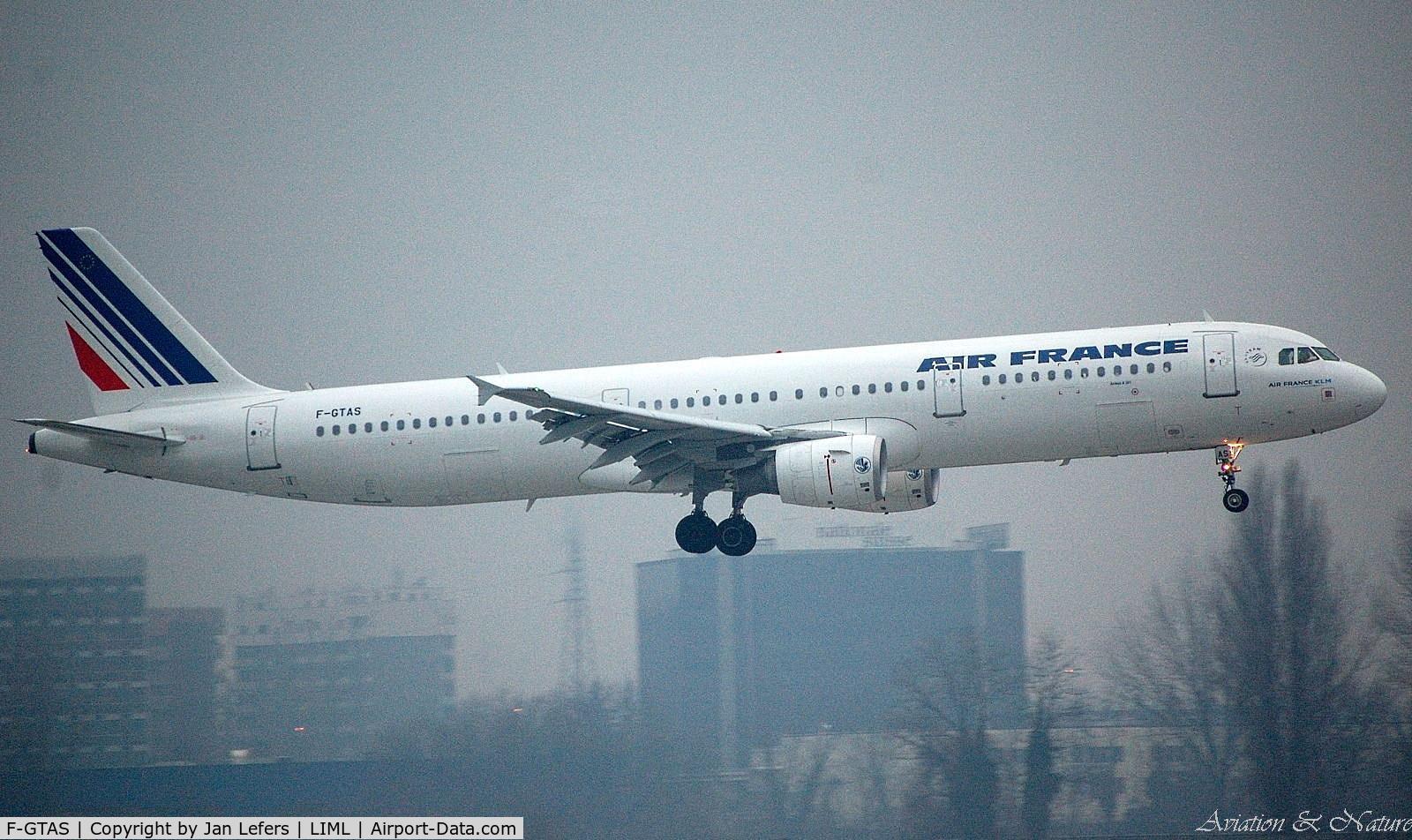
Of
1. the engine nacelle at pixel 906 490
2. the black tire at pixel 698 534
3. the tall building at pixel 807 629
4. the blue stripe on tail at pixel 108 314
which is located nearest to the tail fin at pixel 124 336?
the blue stripe on tail at pixel 108 314

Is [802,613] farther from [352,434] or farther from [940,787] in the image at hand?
[352,434]

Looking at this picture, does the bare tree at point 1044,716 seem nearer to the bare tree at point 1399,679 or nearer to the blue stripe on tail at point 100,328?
the bare tree at point 1399,679

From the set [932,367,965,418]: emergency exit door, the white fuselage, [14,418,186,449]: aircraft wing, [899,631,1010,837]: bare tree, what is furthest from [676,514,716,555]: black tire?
[899,631,1010,837]: bare tree

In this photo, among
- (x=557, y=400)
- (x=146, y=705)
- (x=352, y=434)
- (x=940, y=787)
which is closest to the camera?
(x=557, y=400)

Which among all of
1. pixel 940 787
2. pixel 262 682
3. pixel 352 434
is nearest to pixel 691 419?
pixel 352 434

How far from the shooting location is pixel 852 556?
72750mm

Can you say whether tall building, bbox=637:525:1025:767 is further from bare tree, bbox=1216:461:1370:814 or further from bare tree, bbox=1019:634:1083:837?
bare tree, bbox=1216:461:1370:814

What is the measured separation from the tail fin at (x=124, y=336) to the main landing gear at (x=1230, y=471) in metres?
24.7

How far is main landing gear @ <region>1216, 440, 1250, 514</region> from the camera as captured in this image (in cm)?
3562

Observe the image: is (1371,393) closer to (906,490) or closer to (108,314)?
(906,490)

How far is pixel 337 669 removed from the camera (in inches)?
2434

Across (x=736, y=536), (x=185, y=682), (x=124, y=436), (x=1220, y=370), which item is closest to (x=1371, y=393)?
(x=1220, y=370)

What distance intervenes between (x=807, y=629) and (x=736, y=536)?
32954 mm

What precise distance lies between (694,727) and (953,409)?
96.7 feet
